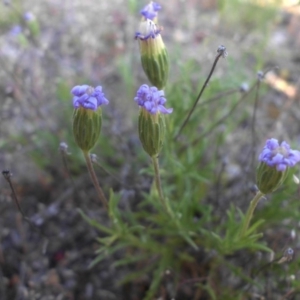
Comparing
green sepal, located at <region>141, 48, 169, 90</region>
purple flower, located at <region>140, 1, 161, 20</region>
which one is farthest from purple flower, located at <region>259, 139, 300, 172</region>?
purple flower, located at <region>140, 1, 161, 20</region>

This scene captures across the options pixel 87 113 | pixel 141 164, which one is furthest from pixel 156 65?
pixel 141 164

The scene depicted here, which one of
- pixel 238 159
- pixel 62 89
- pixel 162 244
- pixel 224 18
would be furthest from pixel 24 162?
pixel 224 18

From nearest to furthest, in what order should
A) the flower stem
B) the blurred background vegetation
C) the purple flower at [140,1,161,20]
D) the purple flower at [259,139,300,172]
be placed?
the purple flower at [259,139,300,172]
the flower stem
the purple flower at [140,1,161,20]
the blurred background vegetation

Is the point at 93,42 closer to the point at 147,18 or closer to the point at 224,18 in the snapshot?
the point at 224,18

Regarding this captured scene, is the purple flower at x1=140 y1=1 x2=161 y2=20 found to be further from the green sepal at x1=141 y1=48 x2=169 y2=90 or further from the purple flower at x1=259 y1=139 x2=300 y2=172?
the purple flower at x1=259 y1=139 x2=300 y2=172

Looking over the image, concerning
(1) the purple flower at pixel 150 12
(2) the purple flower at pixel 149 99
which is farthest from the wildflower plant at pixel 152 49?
(2) the purple flower at pixel 149 99

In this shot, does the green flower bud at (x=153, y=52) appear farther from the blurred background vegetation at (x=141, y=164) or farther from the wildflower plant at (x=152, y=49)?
the blurred background vegetation at (x=141, y=164)
